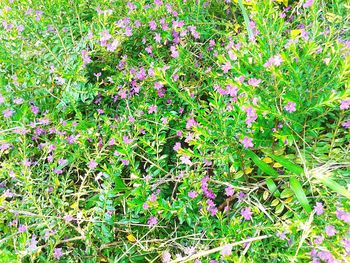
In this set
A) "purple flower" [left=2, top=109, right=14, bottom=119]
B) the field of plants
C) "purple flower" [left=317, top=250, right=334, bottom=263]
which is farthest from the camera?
"purple flower" [left=2, top=109, right=14, bottom=119]

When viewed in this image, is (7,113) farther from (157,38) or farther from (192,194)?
(192,194)

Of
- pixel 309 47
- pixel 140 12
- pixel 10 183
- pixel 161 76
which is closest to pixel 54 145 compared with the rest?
pixel 10 183

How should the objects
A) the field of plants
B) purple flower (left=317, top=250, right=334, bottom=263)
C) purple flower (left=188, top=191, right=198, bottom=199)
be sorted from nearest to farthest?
purple flower (left=317, top=250, right=334, bottom=263), the field of plants, purple flower (left=188, top=191, right=198, bottom=199)

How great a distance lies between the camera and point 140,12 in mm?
2295

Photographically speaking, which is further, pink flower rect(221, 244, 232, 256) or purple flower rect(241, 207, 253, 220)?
purple flower rect(241, 207, 253, 220)

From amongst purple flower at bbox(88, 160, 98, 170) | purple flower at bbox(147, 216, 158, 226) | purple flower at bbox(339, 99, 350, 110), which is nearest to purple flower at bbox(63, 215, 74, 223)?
purple flower at bbox(88, 160, 98, 170)

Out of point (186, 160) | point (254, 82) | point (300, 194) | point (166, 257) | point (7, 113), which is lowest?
point (166, 257)

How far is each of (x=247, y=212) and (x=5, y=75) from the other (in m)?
1.61

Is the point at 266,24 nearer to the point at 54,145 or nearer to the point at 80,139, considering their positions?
the point at 80,139

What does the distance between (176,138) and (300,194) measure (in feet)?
2.40

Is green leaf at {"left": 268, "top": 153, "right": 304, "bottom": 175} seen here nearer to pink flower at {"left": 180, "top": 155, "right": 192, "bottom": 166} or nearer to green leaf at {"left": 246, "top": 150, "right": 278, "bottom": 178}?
green leaf at {"left": 246, "top": 150, "right": 278, "bottom": 178}

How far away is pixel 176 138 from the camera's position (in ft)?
6.89

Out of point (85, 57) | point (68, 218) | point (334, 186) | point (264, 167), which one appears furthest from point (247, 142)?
point (85, 57)

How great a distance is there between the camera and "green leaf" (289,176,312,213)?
1601mm
